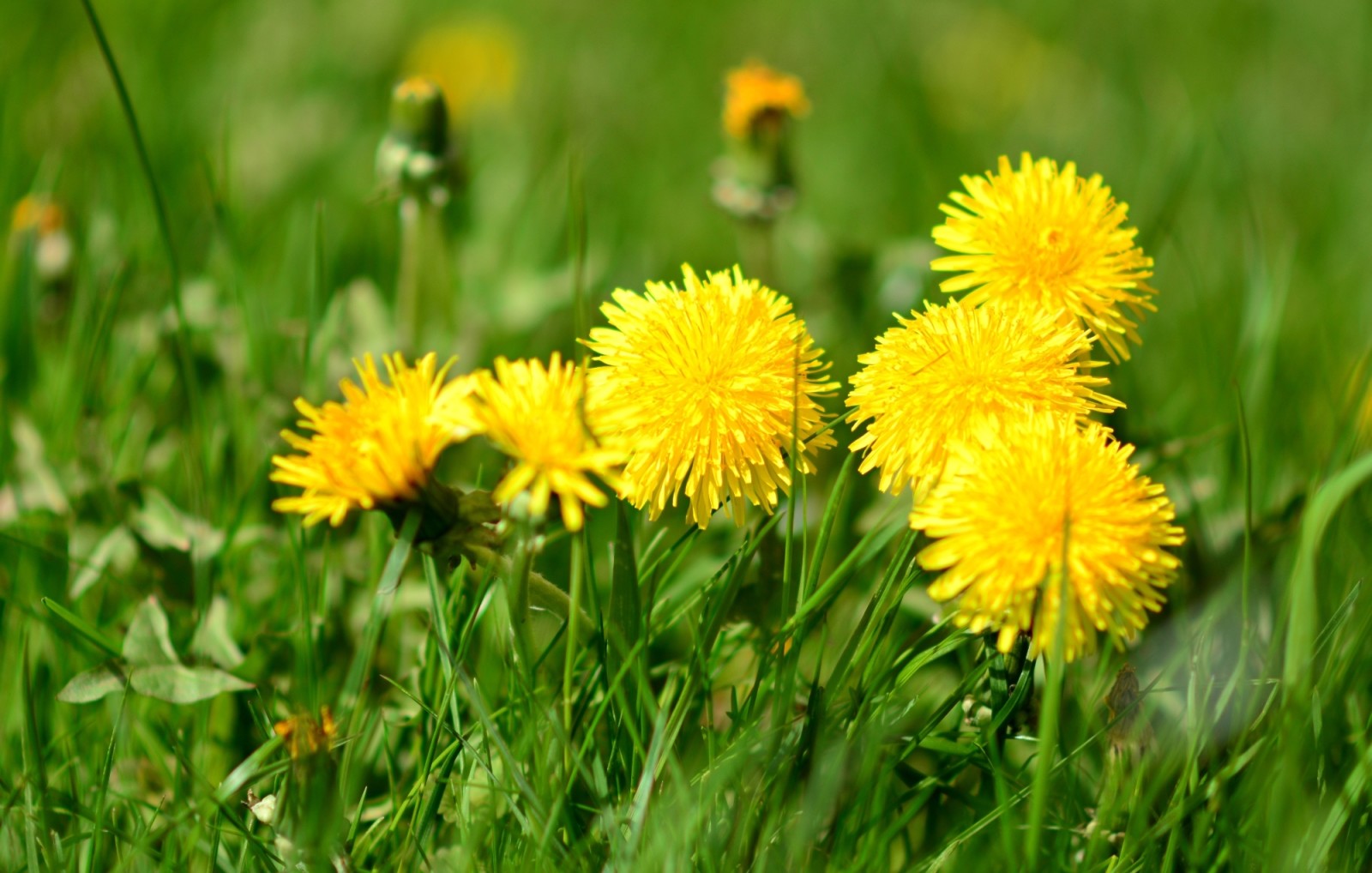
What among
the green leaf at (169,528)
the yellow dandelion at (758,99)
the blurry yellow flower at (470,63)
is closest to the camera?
the green leaf at (169,528)

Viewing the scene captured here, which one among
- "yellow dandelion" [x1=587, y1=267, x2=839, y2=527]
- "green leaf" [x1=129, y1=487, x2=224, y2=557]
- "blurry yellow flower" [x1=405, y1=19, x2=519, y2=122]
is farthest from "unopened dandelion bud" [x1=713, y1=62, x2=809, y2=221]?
"blurry yellow flower" [x1=405, y1=19, x2=519, y2=122]

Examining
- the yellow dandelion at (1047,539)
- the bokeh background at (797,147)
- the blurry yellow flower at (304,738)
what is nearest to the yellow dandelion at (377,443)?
the blurry yellow flower at (304,738)

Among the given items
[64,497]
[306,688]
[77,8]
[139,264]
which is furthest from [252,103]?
[306,688]

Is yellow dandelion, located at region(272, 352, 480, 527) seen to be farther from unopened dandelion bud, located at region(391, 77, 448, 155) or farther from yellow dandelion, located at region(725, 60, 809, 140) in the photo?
yellow dandelion, located at region(725, 60, 809, 140)

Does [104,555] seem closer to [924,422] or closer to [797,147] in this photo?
[924,422]

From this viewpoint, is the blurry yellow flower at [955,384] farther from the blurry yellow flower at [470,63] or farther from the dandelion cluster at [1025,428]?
the blurry yellow flower at [470,63]

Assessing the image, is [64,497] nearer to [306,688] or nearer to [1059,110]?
[306,688]

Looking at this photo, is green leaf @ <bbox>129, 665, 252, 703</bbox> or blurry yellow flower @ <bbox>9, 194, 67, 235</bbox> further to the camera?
blurry yellow flower @ <bbox>9, 194, 67, 235</bbox>
